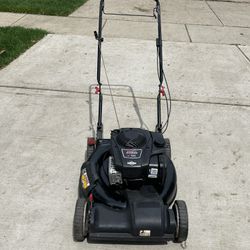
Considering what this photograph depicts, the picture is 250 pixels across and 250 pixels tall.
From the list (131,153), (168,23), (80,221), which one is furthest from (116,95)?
(168,23)

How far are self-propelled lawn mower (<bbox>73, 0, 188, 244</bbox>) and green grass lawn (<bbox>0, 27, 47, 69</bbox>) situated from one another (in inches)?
144

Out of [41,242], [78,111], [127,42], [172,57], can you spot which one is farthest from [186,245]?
[127,42]

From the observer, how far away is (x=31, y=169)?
12.4 ft

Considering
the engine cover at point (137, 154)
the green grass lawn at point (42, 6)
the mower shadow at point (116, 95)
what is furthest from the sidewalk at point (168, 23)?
the engine cover at point (137, 154)

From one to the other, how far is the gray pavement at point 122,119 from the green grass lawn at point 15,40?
154 mm

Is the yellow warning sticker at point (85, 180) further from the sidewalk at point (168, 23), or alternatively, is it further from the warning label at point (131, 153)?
the sidewalk at point (168, 23)

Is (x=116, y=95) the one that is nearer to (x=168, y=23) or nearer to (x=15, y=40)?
(x=15, y=40)

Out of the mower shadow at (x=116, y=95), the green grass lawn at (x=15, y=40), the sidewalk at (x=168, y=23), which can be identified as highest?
the mower shadow at (x=116, y=95)

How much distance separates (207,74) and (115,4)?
188 inches

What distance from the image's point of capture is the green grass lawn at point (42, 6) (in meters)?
8.79

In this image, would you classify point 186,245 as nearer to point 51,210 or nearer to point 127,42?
point 51,210

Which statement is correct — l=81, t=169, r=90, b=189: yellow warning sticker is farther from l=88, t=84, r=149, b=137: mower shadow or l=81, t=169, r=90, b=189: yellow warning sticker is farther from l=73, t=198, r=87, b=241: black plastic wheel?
l=88, t=84, r=149, b=137: mower shadow

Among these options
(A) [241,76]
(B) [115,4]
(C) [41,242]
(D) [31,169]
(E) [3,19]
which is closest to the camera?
(C) [41,242]

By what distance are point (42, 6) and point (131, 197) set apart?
288 inches
